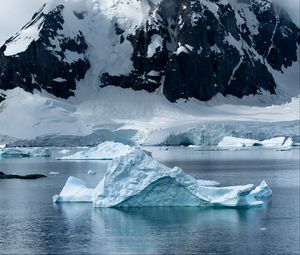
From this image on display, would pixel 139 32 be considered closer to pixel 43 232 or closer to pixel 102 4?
pixel 102 4

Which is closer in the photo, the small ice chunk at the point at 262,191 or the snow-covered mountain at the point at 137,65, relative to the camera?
the small ice chunk at the point at 262,191

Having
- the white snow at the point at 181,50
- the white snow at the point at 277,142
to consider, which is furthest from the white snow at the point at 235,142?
the white snow at the point at 181,50

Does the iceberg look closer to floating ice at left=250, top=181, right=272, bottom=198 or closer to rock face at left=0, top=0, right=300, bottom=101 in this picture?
floating ice at left=250, top=181, right=272, bottom=198

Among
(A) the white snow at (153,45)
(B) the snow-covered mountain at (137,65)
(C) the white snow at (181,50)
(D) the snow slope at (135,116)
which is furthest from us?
(C) the white snow at (181,50)

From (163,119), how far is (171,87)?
2055 centimetres

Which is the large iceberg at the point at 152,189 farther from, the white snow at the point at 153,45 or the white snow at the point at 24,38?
the white snow at the point at 153,45

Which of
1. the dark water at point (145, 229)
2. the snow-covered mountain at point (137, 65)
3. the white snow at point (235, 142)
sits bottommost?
the white snow at point (235, 142)

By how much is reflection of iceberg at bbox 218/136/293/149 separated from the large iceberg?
78.3m

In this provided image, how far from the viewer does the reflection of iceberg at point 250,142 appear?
112 meters

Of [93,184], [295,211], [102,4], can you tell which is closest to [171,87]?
[102,4]

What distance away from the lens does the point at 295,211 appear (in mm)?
34312

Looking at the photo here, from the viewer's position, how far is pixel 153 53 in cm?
17550

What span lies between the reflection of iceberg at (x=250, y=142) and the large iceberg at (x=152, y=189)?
78.3 metres

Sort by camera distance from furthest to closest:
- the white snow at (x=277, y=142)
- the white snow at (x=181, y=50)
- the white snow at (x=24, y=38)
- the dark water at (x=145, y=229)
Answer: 1. the white snow at (x=181, y=50)
2. the white snow at (x=24, y=38)
3. the white snow at (x=277, y=142)
4. the dark water at (x=145, y=229)
